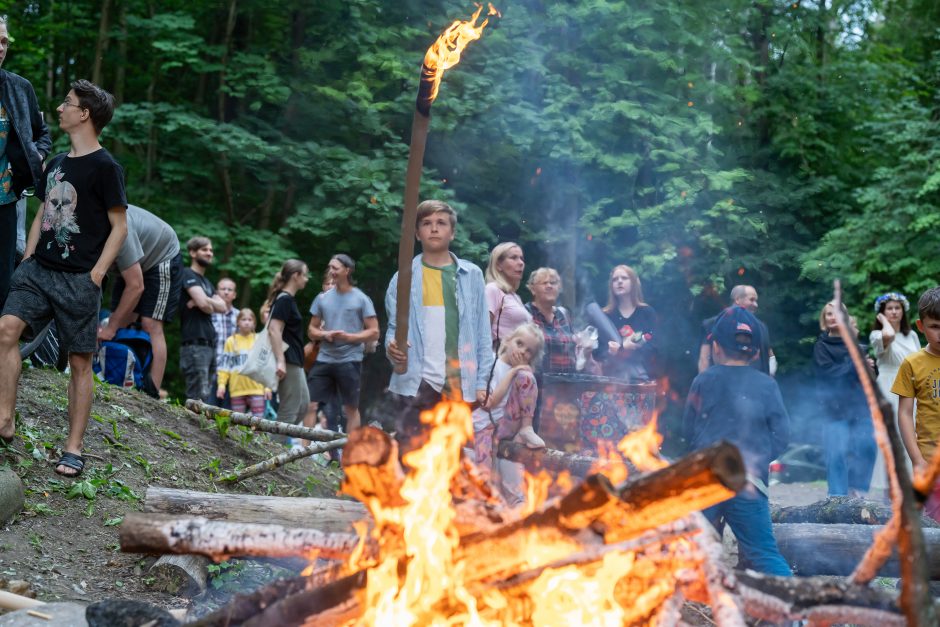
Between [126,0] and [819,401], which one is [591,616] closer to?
[819,401]

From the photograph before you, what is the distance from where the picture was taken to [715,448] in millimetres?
2824

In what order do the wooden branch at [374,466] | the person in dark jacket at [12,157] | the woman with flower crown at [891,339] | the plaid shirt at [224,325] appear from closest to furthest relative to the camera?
the wooden branch at [374,466], the person in dark jacket at [12,157], the woman with flower crown at [891,339], the plaid shirt at [224,325]

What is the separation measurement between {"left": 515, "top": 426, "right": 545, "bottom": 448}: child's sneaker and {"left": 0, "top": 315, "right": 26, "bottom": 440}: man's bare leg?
3.28 m

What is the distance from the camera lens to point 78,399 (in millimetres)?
5398

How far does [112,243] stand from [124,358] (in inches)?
114

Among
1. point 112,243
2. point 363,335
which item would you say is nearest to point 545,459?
point 112,243

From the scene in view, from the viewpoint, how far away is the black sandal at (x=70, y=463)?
544 cm

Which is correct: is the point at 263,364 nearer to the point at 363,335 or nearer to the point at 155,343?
the point at 363,335

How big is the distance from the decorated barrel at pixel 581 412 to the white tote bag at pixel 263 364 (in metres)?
3.34

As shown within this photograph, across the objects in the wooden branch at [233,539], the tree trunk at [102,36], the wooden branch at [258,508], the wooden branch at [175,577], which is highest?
the tree trunk at [102,36]

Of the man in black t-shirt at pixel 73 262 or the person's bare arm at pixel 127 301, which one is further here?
the person's bare arm at pixel 127 301

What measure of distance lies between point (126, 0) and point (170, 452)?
1049 centimetres

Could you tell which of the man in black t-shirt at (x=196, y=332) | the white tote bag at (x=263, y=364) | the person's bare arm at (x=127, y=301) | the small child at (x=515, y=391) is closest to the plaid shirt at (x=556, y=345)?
the small child at (x=515, y=391)

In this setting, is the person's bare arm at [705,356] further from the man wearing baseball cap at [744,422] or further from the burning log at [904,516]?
the burning log at [904,516]
